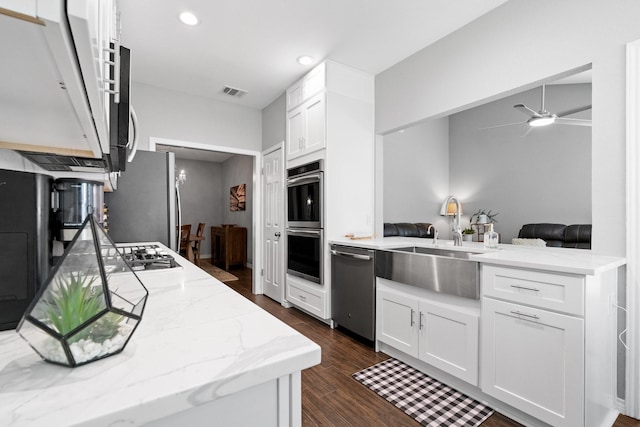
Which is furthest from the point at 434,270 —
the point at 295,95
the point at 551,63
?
the point at 295,95

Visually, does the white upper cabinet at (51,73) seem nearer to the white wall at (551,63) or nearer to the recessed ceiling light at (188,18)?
the recessed ceiling light at (188,18)

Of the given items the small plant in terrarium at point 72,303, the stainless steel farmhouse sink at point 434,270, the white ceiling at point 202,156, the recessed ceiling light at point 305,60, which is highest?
the recessed ceiling light at point 305,60

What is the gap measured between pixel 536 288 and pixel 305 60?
277 cm

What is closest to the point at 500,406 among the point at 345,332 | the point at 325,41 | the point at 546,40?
the point at 345,332

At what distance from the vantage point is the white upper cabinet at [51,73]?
1.15ft

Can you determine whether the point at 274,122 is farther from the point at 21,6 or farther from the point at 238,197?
the point at 21,6

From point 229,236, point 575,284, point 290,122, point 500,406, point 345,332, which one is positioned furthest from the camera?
point 229,236

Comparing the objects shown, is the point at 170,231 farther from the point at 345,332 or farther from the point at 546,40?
the point at 546,40

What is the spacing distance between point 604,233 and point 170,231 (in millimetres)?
3228

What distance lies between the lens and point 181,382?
0.48 metres

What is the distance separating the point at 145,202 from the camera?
8.90ft

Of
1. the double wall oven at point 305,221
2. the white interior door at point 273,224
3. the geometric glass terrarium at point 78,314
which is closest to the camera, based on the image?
the geometric glass terrarium at point 78,314

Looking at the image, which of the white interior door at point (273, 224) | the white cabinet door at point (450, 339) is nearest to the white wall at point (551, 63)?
the white cabinet door at point (450, 339)

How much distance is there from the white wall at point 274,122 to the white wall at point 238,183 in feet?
6.33
